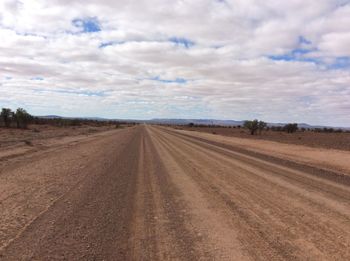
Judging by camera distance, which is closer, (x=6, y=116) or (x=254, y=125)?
(x=6, y=116)

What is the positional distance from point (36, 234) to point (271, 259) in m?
3.81

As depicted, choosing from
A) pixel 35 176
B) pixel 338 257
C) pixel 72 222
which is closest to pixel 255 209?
pixel 338 257

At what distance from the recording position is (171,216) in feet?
26.6

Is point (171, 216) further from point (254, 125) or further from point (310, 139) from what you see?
point (254, 125)

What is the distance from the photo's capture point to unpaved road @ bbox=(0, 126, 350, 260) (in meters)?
5.96

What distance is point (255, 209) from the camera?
8828 mm

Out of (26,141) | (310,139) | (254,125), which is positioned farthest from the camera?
(254,125)

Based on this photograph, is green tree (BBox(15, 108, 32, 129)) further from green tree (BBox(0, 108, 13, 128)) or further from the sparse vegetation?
the sparse vegetation

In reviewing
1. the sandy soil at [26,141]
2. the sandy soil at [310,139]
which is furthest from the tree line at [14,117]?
the sandy soil at [310,139]

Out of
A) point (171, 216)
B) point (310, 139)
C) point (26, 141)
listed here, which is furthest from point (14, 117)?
point (171, 216)

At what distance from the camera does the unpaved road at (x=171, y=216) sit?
235 inches

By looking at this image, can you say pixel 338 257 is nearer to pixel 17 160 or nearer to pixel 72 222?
pixel 72 222

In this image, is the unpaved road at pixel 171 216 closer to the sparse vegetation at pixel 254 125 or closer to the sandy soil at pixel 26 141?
the sandy soil at pixel 26 141

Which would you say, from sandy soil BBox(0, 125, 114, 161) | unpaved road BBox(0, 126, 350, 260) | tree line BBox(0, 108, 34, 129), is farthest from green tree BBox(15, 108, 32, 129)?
unpaved road BBox(0, 126, 350, 260)
